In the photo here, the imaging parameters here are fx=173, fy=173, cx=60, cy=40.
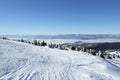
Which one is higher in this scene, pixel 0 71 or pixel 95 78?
pixel 0 71

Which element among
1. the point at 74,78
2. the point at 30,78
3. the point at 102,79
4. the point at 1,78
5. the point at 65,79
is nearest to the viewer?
the point at 1,78

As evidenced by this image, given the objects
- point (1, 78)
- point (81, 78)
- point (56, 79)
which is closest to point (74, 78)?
point (81, 78)

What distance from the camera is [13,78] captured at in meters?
11.2

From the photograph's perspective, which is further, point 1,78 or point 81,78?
point 81,78

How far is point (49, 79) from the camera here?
39.5 ft

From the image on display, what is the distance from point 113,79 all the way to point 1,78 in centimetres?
925

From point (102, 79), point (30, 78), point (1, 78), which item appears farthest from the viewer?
point (102, 79)

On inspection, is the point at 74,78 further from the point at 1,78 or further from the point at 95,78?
the point at 1,78

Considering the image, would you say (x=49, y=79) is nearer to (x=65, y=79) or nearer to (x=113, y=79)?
(x=65, y=79)

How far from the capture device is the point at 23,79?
11.2 meters

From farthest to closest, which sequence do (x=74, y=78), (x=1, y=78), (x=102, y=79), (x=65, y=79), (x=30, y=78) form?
1. (x=102, y=79)
2. (x=74, y=78)
3. (x=65, y=79)
4. (x=30, y=78)
5. (x=1, y=78)

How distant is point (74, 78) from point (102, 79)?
8.43 feet

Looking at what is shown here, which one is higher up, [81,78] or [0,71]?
[0,71]

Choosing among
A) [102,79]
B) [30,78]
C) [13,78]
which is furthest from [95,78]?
[13,78]
